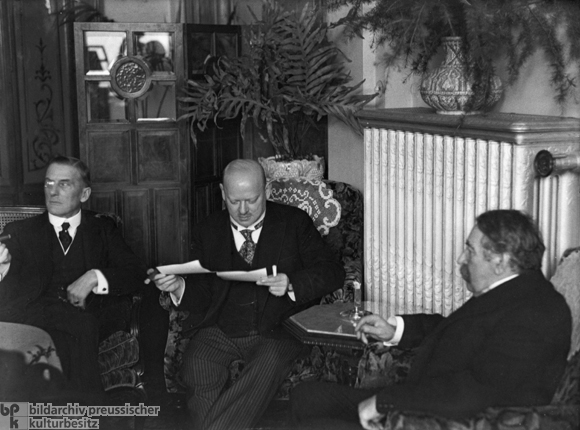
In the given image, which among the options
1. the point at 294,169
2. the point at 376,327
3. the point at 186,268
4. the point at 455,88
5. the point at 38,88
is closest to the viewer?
the point at 376,327

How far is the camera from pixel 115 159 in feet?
18.9

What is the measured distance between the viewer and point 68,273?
402 centimetres

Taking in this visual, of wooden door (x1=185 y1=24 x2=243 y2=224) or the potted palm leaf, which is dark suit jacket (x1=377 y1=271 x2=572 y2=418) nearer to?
the potted palm leaf

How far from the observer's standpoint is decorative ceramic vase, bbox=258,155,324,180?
497 cm

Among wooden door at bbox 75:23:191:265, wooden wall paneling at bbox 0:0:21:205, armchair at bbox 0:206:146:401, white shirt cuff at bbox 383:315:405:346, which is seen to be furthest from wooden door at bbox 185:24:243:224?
white shirt cuff at bbox 383:315:405:346

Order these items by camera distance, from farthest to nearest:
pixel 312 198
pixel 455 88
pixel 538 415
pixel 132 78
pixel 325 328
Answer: pixel 132 78
pixel 312 198
pixel 455 88
pixel 325 328
pixel 538 415

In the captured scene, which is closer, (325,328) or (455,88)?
(325,328)

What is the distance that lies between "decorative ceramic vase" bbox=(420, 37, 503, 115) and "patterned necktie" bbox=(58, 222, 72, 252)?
177 cm

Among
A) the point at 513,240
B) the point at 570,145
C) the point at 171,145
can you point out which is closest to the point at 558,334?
the point at 513,240

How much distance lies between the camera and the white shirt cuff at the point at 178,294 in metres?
3.86

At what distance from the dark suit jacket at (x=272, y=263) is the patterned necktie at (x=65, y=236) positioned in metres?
0.58

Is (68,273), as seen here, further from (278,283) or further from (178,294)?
(278,283)

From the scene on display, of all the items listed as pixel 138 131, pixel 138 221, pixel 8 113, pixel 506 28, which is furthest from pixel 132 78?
pixel 506 28

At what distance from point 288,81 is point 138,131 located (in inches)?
51.1
